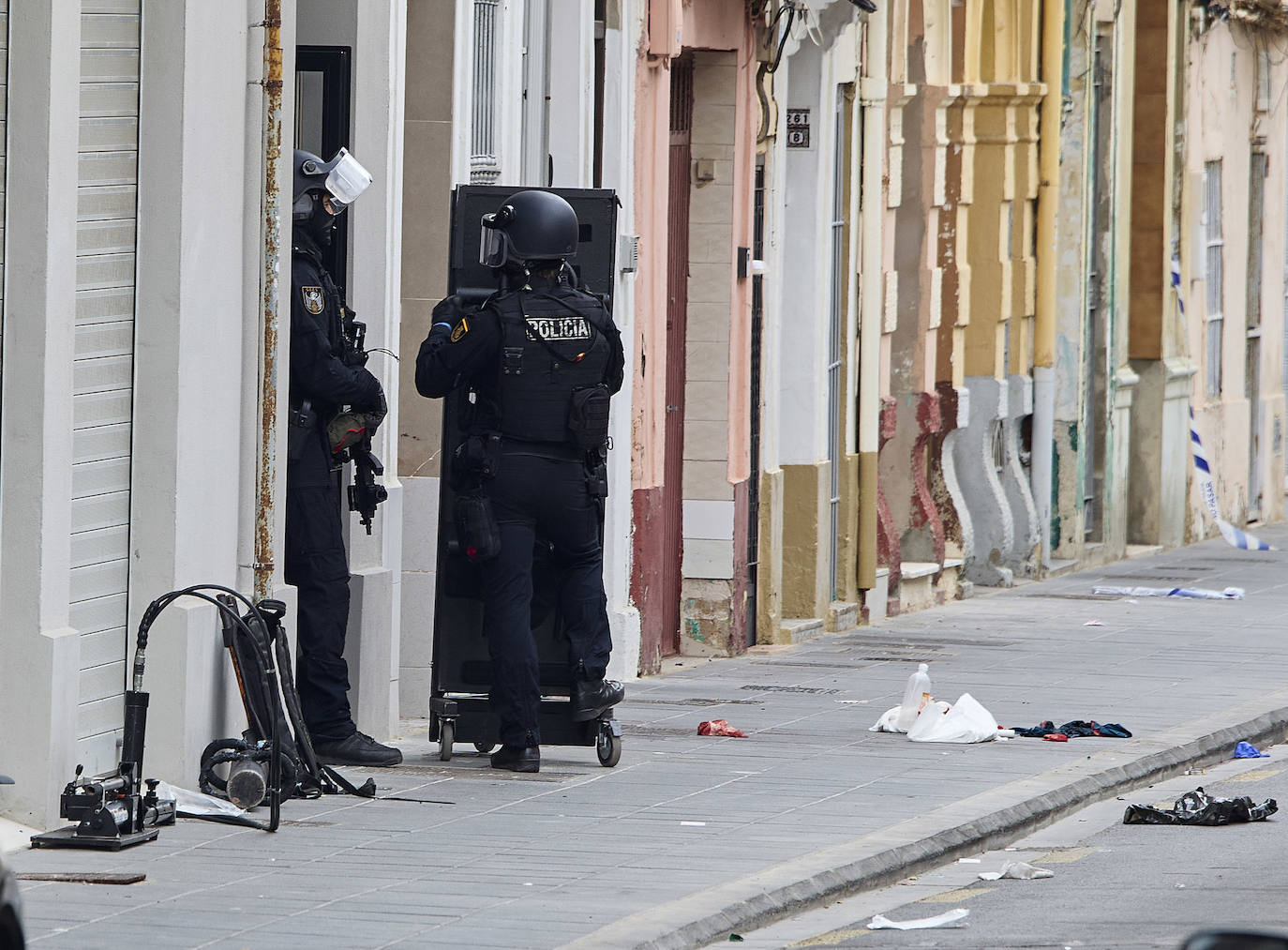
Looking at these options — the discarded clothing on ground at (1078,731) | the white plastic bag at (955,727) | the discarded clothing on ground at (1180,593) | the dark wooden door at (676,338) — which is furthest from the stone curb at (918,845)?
the discarded clothing on ground at (1180,593)

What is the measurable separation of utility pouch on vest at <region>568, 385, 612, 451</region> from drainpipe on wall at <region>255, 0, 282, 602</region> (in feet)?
3.64

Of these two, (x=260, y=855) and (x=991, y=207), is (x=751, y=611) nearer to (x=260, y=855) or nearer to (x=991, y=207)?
(x=991, y=207)

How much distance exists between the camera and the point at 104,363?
32.3 ft

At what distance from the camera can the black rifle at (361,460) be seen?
35.3 ft

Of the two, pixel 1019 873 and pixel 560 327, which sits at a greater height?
pixel 560 327

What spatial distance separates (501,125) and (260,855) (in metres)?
5.31

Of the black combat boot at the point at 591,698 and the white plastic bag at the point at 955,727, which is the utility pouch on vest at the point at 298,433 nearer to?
the black combat boot at the point at 591,698

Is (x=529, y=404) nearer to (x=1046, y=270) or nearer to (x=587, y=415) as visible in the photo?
(x=587, y=415)

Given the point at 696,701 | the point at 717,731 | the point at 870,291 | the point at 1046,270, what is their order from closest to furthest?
the point at 717,731
the point at 696,701
the point at 870,291
the point at 1046,270

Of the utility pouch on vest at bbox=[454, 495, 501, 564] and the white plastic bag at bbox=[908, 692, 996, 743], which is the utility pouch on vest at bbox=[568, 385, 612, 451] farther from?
the white plastic bag at bbox=[908, 692, 996, 743]

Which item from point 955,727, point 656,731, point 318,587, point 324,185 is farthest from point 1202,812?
point 324,185

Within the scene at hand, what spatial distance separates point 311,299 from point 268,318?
269 mm

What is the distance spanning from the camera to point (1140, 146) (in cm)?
2491

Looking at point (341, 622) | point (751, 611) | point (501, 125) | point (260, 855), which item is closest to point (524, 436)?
point (341, 622)
